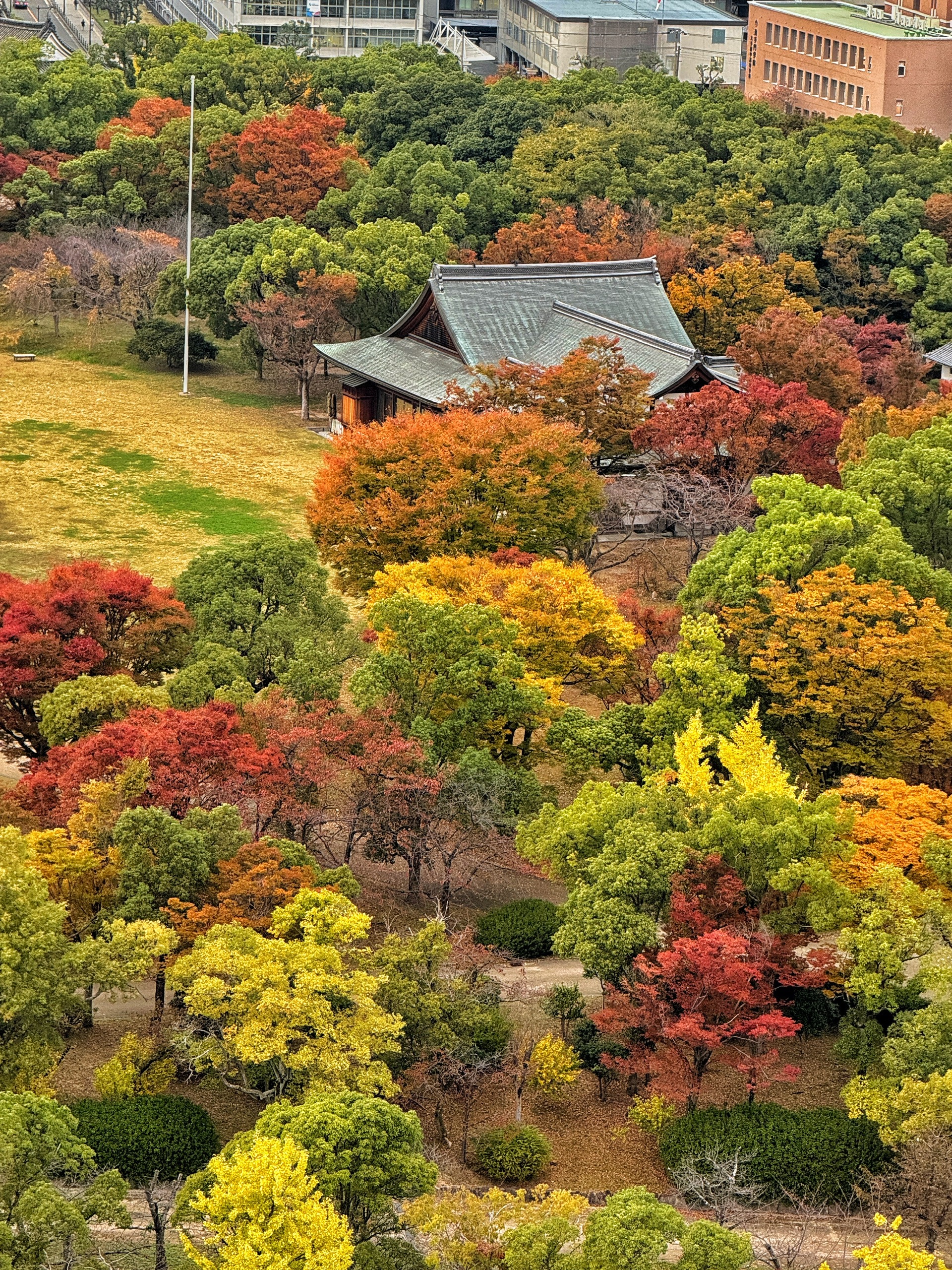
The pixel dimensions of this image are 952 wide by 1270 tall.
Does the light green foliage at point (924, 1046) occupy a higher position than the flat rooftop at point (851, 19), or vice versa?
the flat rooftop at point (851, 19)

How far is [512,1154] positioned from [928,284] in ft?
139

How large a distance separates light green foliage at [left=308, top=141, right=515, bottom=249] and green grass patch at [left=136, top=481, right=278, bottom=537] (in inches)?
649

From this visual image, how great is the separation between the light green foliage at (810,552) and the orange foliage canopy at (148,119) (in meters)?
44.6

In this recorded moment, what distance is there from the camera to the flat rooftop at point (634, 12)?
114m

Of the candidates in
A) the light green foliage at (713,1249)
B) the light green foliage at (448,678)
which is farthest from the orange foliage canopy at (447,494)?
the light green foliage at (713,1249)

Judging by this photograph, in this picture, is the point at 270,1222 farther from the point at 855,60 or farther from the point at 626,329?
the point at 855,60

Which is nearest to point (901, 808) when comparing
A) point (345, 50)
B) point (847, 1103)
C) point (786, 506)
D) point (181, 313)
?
point (847, 1103)

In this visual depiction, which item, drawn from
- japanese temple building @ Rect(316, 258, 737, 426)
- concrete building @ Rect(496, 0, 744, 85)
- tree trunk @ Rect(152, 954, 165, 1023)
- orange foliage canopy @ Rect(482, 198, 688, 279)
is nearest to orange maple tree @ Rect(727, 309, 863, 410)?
japanese temple building @ Rect(316, 258, 737, 426)

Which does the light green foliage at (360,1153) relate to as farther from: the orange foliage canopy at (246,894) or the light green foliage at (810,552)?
the light green foliage at (810,552)

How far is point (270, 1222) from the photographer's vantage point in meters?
23.9

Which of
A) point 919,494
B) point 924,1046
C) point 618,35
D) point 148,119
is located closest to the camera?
point 924,1046

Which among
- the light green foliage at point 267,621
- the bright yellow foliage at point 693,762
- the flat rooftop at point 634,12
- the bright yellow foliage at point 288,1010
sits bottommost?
the bright yellow foliage at point 288,1010

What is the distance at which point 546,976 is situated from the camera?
34375mm

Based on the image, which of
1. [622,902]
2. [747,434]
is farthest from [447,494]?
[622,902]
